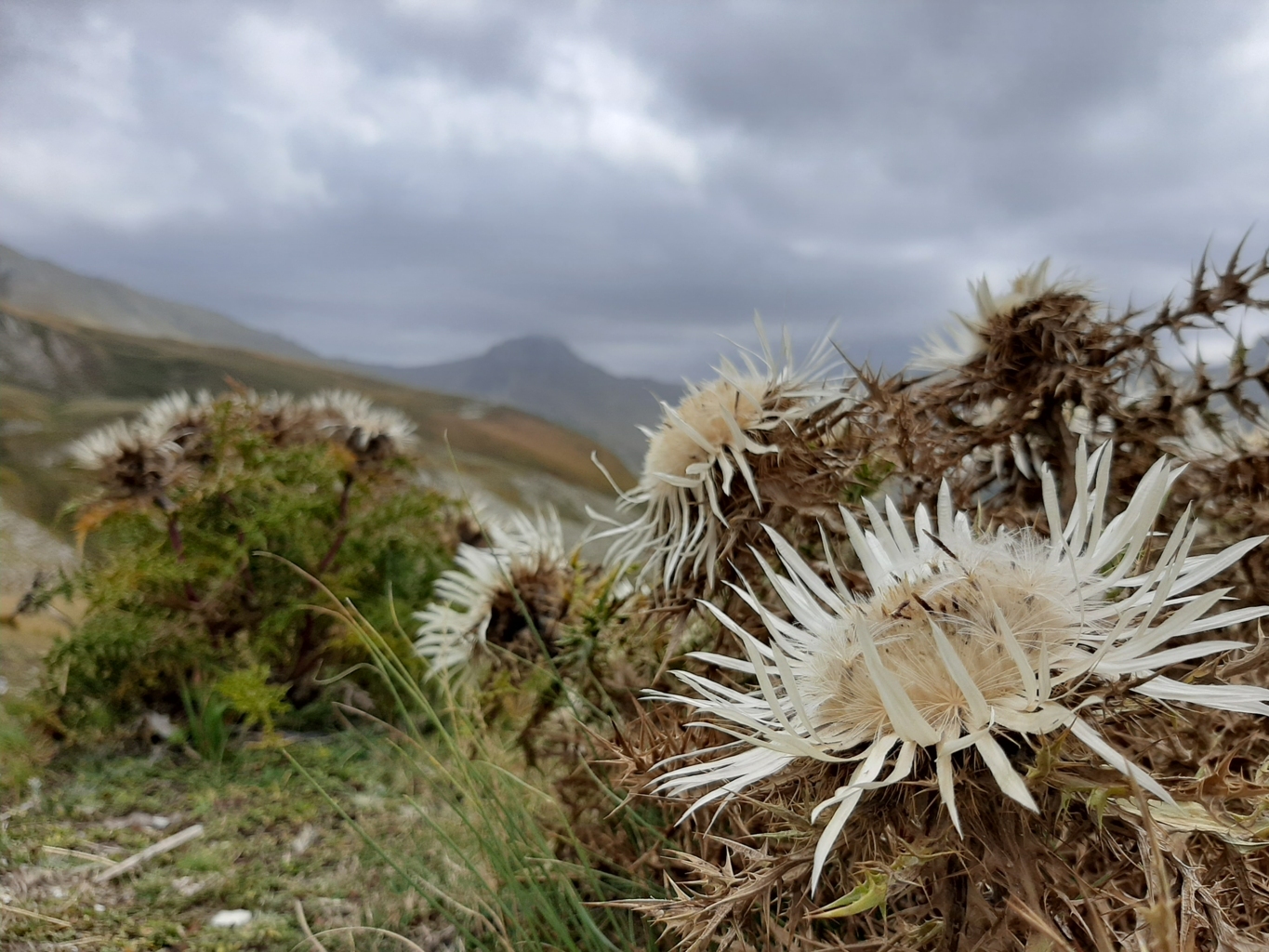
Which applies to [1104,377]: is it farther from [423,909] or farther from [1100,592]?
[423,909]

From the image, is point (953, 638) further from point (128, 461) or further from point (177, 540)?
point (177, 540)

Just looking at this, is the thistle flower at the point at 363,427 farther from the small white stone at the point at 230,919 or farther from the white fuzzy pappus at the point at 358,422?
the small white stone at the point at 230,919

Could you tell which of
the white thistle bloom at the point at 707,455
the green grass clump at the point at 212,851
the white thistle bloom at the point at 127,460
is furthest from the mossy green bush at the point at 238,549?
the white thistle bloom at the point at 707,455

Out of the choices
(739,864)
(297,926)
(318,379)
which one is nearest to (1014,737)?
(739,864)

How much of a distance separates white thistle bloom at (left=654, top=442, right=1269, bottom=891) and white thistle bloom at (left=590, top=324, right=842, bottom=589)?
0.54 metres

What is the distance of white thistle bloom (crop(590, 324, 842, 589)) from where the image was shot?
168 cm

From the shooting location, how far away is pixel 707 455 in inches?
68.8

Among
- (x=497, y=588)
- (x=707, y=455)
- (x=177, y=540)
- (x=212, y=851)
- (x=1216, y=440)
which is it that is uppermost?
(x=1216, y=440)

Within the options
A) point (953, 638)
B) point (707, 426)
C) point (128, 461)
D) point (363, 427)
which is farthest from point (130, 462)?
point (953, 638)

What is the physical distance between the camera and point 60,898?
2.07m

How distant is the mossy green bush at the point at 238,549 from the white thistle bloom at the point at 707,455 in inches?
65.2

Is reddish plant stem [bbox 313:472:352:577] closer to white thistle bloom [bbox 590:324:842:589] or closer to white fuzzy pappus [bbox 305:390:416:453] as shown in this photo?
white fuzzy pappus [bbox 305:390:416:453]

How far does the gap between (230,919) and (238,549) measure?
5.42 ft

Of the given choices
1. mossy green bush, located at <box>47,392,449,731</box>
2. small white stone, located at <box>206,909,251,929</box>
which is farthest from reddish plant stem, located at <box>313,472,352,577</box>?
small white stone, located at <box>206,909,251,929</box>
